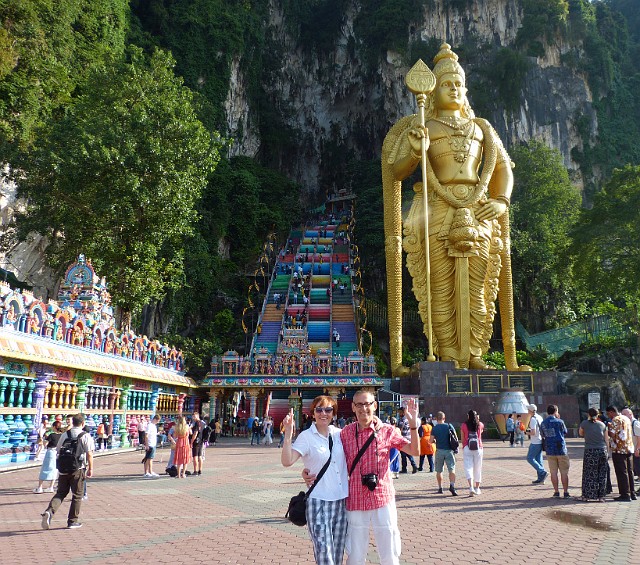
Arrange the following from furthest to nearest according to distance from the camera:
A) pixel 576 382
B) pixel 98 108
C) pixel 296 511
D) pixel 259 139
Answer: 1. pixel 259 139
2. pixel 98 108
3. pixel 576 382
4. pixel 296 511

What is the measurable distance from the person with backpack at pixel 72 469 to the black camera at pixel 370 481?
10.5ft

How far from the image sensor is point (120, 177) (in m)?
17.3

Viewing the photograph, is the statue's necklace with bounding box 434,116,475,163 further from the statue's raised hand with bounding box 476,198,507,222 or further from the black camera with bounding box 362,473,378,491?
the black camera with bounding box 362,473,378,491

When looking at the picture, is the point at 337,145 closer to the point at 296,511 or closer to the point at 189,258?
the point at 189,258

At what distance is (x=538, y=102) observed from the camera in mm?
37969

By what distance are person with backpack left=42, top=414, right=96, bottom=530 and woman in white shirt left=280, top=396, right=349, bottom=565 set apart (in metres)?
2.78

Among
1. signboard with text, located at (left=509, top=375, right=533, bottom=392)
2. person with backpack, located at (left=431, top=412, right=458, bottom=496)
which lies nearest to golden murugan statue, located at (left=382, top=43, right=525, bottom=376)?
signboard with text, located at (left=509, top=375, right=533, bottom=392)

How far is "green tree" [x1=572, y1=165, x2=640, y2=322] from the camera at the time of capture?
1994cm

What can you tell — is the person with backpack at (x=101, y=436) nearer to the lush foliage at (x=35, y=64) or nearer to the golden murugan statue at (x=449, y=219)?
the golden murugan statue at (x=449, y=219)

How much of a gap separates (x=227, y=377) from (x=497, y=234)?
8.93 m

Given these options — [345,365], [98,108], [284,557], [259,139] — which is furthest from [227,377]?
[259,139]

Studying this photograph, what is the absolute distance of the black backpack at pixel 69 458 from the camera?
5238mm

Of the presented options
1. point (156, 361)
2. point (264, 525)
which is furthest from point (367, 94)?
point (264, 525)

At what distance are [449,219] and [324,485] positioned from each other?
13856mm
